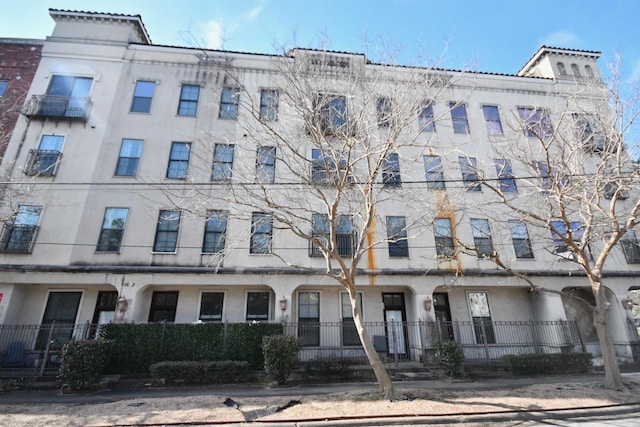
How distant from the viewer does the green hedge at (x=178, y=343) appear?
40.1ft

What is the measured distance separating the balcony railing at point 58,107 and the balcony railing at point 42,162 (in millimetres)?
1938

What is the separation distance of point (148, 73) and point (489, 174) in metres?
19.2

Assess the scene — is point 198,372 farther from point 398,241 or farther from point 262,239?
point 398,241

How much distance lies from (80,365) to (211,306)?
5824mm

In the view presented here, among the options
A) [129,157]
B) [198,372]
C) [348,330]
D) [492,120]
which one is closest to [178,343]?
[198,372]

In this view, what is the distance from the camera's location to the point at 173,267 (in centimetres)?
1448

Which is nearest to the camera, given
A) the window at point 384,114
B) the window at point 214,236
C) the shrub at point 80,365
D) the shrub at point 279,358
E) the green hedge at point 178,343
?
the window at point 384,114

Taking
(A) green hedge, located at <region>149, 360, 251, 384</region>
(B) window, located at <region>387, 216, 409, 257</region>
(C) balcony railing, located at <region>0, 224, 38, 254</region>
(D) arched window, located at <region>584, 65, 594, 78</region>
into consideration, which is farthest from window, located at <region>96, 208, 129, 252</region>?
Answer: (D) arched window, located at <region>584, 65, 594, 78</region>

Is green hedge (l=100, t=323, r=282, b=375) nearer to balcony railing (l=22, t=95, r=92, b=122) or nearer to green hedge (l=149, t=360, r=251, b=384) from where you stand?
green hedge (l=149, t=360, r=251, b=384)

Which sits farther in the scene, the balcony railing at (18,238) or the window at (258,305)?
the window at (258,305)

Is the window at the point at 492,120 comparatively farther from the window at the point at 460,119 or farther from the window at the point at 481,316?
the window at the point at 481,316

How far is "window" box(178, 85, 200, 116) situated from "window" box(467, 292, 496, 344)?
56.7 feet

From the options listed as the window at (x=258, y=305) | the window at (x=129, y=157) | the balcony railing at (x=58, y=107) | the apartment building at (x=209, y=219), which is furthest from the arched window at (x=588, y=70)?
the balcony railing at (x=58, y=107)

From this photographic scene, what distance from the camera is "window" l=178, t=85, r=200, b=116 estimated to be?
58.0 ft
